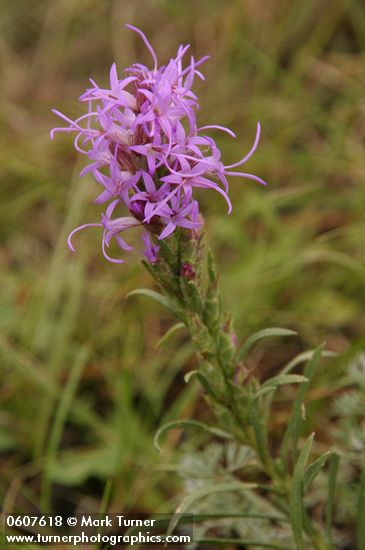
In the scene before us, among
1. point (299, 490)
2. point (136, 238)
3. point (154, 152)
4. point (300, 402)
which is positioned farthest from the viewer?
point (136, 238)

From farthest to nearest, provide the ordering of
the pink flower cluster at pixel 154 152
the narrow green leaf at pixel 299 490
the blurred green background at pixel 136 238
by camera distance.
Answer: the blurred green background at pixel 136 238
the narrow green leaf at pixel 299 490
the pink flower cluster at pixel 154 152


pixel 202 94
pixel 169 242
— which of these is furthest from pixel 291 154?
pixel 169 242

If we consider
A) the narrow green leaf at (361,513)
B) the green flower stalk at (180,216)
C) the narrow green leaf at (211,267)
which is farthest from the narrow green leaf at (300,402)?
the narrow green leaf at (211,267)

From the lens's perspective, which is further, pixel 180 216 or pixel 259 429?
pixel 259 429

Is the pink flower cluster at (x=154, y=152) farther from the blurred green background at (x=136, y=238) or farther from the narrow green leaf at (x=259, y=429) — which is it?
the blurred green background at (x=136, y=238)

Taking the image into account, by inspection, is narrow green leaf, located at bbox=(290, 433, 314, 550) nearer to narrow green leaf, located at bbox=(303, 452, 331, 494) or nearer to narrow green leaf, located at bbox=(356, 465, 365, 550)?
narrow green leaf, located at bbox=(303, 452, 331, 494)

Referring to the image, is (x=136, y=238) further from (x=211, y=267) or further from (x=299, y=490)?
(x=299, y=490)

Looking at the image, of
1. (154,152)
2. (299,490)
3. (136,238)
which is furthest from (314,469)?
(136,238)
